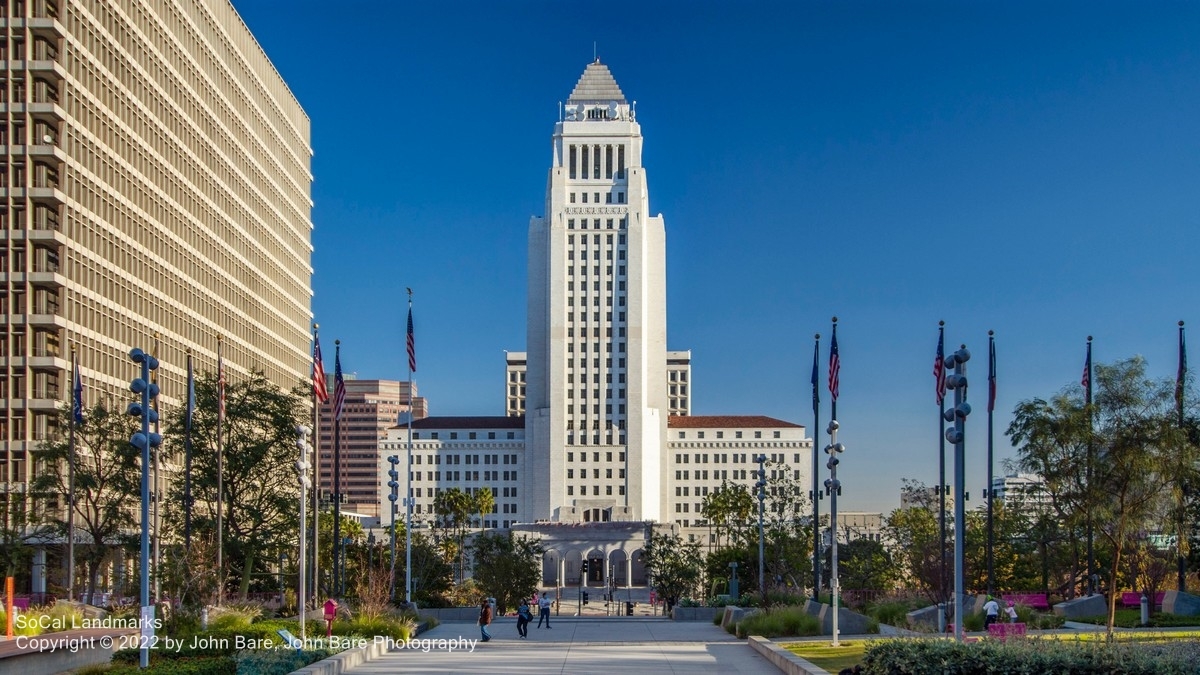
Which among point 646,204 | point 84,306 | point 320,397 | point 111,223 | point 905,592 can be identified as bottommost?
point 905,592

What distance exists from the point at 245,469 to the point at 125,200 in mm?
28984

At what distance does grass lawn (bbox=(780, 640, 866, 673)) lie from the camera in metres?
32.4

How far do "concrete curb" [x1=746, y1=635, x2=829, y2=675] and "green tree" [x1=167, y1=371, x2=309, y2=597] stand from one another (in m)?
38.2

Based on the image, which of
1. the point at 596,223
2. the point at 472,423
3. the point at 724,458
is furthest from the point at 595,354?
the point at 724,458

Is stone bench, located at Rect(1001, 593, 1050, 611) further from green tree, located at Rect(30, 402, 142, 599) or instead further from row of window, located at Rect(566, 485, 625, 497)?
row of window, located at Rect(566, 485, 625, 497)

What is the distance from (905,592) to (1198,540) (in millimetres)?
13141

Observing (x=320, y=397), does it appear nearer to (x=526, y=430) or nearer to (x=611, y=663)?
(x=611, y=663)

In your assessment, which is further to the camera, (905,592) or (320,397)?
(905,592)

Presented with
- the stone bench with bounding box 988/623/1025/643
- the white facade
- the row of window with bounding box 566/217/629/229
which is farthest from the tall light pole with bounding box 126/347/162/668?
the row of window with bounding box 566/217/629/229

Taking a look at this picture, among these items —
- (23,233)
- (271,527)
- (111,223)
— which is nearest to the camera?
(271,527)

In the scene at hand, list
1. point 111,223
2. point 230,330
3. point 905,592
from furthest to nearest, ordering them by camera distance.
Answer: point 230,330
point 111,223
point 905,592

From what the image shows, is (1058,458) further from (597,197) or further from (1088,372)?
(597,197)

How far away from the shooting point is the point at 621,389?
584ft

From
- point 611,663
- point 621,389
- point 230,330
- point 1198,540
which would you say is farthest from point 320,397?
point 621,389
